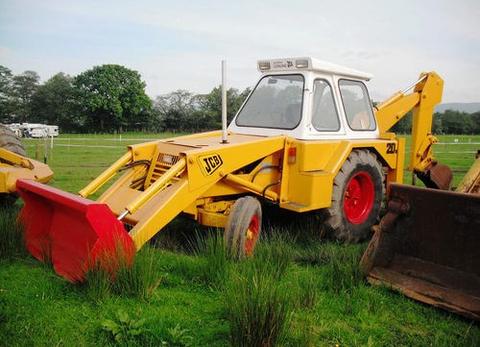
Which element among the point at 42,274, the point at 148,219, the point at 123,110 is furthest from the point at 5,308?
the point at 123,110

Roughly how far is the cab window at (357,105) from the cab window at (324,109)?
0.96 ft

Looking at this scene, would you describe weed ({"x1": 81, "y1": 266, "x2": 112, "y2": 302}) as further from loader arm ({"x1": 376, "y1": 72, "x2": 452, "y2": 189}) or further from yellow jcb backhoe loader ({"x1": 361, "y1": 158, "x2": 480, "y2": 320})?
loader arm ({"x1": 376, "y1": 72, "x2": 452, "y2": 189})

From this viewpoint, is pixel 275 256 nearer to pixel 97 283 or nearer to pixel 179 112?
pixel 97 283

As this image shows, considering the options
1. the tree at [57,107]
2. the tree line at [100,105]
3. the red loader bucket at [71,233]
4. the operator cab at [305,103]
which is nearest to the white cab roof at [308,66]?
the operator cab at [305,103]

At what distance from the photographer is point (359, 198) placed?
689 centimetres

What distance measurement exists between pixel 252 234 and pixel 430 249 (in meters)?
1.90

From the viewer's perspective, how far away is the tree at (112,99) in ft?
206

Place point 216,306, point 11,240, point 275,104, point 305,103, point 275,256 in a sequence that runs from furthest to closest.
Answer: point 275,104, point 305,103, point 11,240, point 275,256, point 216,306

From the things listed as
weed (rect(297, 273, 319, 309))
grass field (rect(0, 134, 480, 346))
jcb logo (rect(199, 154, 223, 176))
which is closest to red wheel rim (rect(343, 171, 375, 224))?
grass field (rect(0, 134, 480, 346))

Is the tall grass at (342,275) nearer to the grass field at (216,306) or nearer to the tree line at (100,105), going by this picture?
the grass field at (216,306)

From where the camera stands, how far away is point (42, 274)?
455 centimetres

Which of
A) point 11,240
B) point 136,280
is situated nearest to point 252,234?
point 136,280

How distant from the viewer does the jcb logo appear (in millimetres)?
5102

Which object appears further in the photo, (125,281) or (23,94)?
(23,94)
